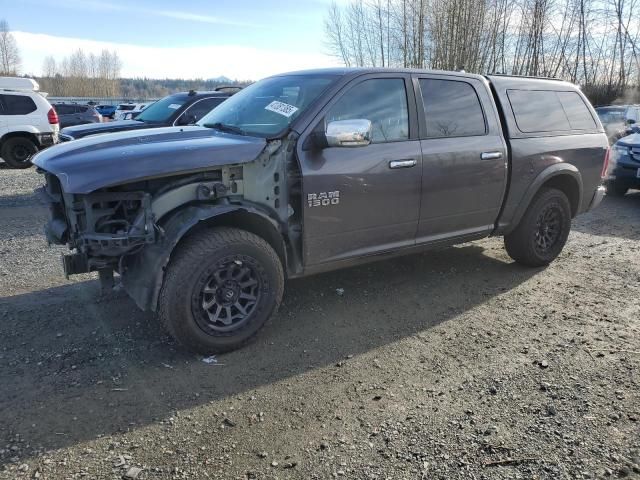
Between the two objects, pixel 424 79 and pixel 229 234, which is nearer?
pixel 229 234

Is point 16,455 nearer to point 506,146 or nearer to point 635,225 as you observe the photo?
point 506,146

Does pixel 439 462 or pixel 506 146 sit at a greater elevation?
pixel 506 146

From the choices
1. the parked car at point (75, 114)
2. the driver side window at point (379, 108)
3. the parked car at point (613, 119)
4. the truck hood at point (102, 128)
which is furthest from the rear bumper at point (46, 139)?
the parked car at point (613, 119)

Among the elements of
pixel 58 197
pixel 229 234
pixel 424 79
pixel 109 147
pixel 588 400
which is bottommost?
pixel 588 400

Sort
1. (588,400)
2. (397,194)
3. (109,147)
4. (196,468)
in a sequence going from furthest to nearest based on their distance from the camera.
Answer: (397,194)
(109,147)
(588,400)
(196,468)

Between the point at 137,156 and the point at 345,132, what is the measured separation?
1405mm

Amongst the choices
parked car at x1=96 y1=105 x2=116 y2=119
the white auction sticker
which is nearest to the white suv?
the white auction sticker

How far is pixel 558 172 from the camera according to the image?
5172mm

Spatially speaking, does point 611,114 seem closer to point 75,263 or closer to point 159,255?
point 159,255

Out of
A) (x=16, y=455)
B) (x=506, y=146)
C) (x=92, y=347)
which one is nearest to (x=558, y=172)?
(x=506, y=146)

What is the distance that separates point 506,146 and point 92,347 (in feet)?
13.1

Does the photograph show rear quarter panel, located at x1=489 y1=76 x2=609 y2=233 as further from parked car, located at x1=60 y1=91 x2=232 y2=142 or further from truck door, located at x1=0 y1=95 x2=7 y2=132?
truck door, located at x1=0 y1=95 x2=7 y2=132

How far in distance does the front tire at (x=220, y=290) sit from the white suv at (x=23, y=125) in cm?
1206

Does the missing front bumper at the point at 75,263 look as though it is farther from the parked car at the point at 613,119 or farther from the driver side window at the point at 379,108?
the parked car at the point at 613,119
